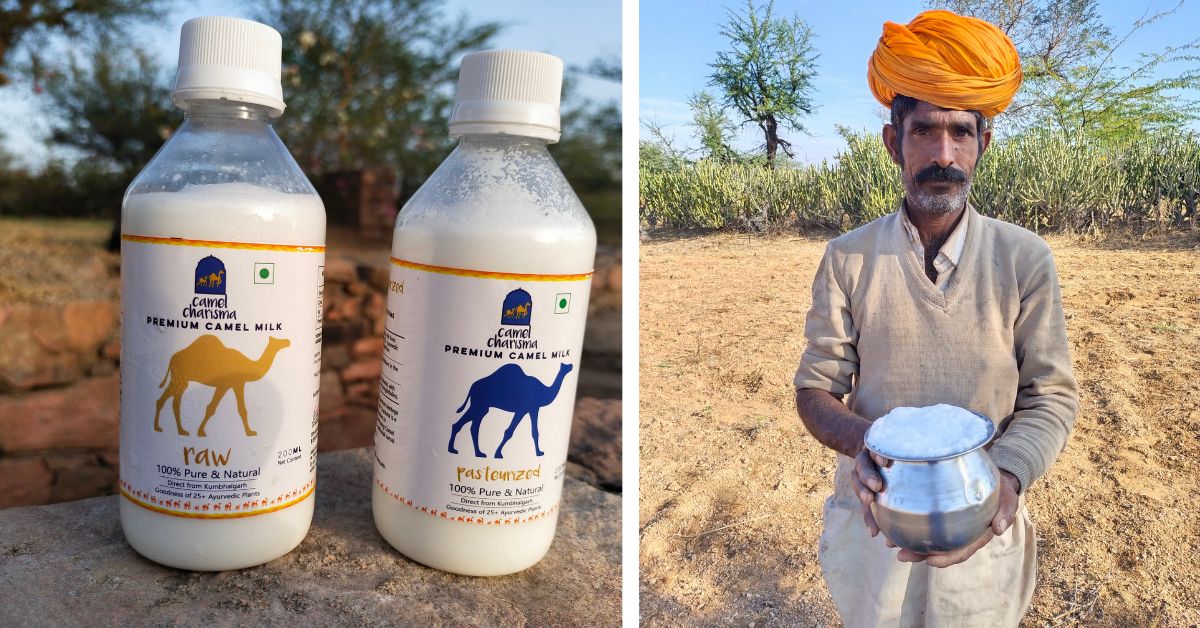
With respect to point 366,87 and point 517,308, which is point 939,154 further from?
point 366,87

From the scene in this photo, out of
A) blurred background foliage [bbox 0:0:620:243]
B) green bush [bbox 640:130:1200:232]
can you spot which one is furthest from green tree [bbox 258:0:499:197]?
green bush [bbox 640:130:1200:232]

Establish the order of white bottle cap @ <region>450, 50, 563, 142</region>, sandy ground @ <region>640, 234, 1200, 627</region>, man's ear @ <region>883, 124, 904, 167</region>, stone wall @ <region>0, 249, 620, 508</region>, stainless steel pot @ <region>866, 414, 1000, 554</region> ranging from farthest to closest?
stone wall @ <region>0, 249, 620, 508</region> → sandy ground @ <region>640, 234, 1200, 627</region> → man's ear @ <region>883, 124, 904, 167</region> → white bottle cap @ <region>450, 50, 563, 142</region> → stainless steel pot @ <region>866, 414, 1000, 554</region>

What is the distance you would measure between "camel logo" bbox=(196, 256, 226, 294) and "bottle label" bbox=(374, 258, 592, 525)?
0.56 feet

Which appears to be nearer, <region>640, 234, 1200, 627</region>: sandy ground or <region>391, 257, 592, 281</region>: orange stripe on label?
<region>391, 257, 592, 281</region>: orange stripe on label

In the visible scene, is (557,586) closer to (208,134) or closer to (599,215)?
(208,134)

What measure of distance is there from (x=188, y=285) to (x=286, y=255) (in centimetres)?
9

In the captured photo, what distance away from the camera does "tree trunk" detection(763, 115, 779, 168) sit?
1.30 metres

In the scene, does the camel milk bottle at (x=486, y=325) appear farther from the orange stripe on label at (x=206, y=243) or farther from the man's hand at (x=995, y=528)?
the man's hand at (x=995, y=528)

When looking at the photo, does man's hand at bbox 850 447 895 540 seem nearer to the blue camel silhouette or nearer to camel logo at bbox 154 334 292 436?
the blue camel silhouette

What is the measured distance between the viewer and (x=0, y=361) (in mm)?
1265

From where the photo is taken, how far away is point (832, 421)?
0.95 m

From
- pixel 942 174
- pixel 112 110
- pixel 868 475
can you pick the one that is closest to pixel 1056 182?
pixel 942 174

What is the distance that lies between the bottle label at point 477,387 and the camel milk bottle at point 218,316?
0.10 metres

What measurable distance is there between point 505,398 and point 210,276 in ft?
1.01
